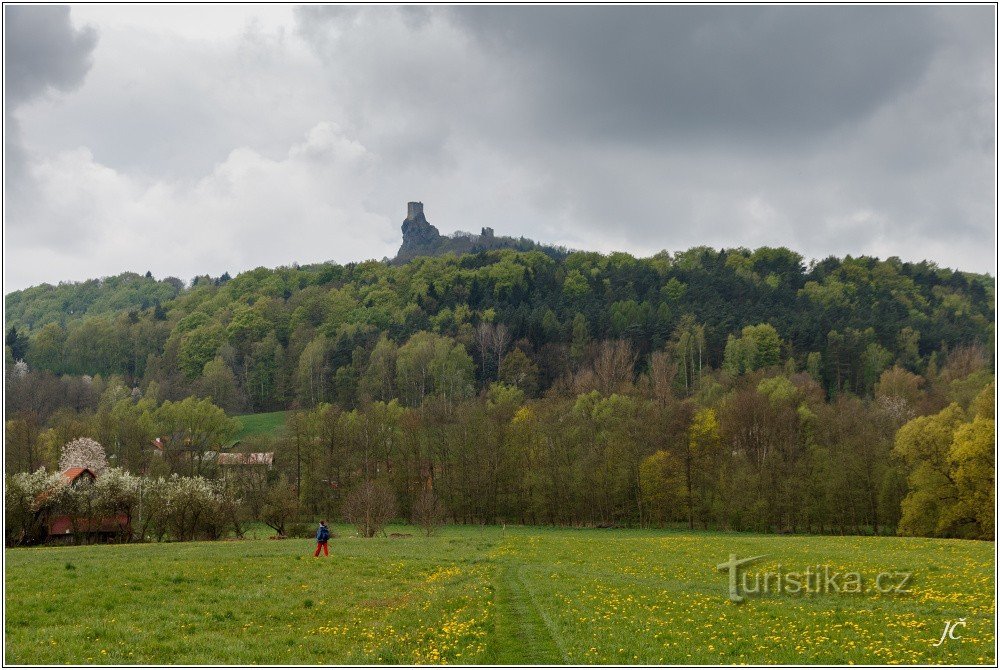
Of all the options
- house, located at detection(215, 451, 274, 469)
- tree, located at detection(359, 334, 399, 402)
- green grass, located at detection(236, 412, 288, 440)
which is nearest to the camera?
house, located at detection(215, 451, 274, 469)

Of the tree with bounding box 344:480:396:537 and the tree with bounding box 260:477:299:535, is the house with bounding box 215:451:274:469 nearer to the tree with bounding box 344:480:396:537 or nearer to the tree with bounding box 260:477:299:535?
the tree with bounding box 260:477:299:535

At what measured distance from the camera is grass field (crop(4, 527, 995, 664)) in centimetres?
1521

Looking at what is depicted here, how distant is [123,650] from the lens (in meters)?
15.6

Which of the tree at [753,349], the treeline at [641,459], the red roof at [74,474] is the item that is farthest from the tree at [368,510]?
the tree at [753,349]

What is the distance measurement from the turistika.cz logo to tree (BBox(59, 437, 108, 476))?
75.3 meters

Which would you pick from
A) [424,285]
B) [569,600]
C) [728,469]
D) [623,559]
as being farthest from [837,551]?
[424,285]

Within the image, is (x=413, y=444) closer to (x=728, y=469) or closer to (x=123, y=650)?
(x=728, y=469)

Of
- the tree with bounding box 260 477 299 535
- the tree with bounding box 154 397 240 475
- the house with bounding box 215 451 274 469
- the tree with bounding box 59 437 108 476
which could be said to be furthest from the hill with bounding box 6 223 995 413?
the tree with bounding box 260 477 299 535

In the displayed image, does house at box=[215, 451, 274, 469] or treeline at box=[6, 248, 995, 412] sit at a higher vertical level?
treeline at box=[6, 248, 995, 412]

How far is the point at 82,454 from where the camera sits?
83188mm

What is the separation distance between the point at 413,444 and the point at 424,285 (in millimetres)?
115767

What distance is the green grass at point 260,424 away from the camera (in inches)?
5118

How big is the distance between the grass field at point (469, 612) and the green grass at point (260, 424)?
102854mm

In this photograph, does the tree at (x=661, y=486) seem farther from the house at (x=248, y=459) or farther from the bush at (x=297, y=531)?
the house at (x=248, y=459)
